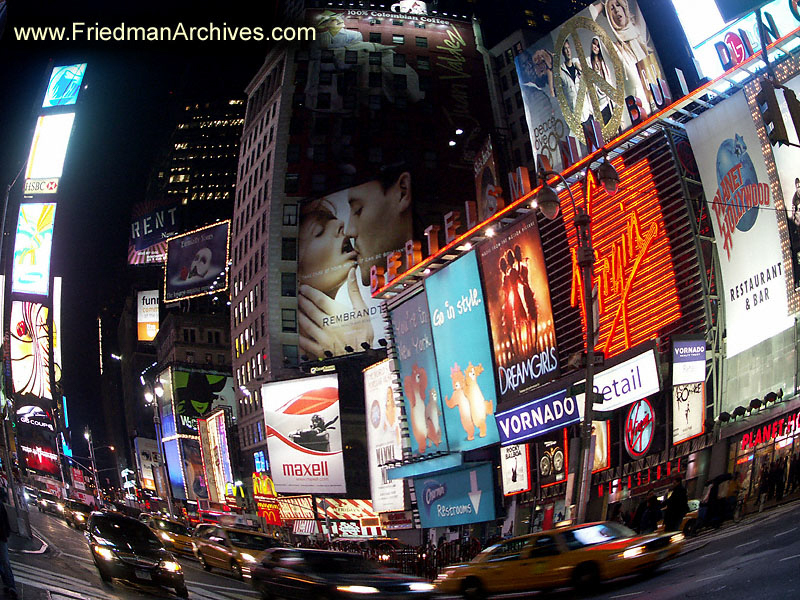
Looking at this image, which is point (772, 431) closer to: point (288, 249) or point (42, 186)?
point (288, 249)

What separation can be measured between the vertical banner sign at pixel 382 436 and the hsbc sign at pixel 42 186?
46.7 metres

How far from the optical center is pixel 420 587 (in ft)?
52.4

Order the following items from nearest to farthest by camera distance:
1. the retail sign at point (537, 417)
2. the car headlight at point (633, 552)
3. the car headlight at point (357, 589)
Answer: the car headlight at point (357, 589)
the car headlight at point (633, 552)
the retail sign at point (537, 417)

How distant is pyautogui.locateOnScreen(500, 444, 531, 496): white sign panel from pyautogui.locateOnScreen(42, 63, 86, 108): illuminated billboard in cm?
7045

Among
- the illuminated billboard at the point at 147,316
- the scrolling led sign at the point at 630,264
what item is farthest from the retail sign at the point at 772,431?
the illuminated billboard at the point at 147,316

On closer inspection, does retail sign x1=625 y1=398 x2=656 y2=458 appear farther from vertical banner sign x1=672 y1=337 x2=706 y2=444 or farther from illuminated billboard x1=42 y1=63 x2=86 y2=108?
illuminated billboard x1=42 y1=63 x2=86 y2=108

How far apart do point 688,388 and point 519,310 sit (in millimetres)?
9100

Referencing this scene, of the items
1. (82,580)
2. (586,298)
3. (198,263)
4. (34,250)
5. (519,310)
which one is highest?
(34,250)

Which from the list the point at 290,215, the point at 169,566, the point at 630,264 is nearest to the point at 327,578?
the point at 169,566

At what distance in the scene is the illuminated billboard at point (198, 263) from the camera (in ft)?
272

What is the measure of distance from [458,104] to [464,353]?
64.7 metres

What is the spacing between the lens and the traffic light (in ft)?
40.7

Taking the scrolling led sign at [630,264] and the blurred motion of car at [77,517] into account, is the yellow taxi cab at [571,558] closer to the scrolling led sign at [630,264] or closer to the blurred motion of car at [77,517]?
the scrolling led sign at [630,264]

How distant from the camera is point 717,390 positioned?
98.4 ft
